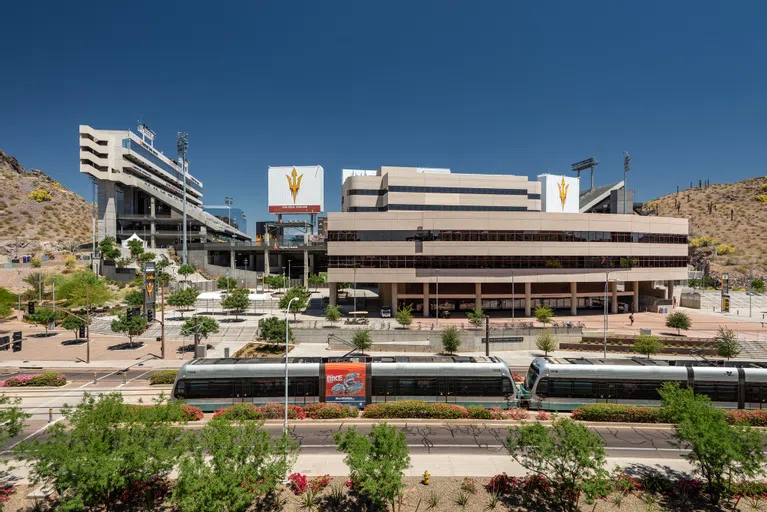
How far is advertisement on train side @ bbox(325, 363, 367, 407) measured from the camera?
963 inches

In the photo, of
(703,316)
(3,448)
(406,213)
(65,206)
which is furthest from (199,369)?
(65,206)

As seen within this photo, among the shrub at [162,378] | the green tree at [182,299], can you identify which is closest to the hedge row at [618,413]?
the shrub at [162,378]

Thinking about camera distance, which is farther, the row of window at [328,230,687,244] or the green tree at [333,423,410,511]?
the row of window at [328,230,687,244]

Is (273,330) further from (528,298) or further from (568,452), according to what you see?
(528,298)

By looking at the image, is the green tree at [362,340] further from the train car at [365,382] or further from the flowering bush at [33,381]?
the flowering bush at [33,381]

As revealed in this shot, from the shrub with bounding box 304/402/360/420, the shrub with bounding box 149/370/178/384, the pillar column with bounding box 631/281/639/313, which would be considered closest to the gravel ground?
the shrub with bounding box 304/402/360/420

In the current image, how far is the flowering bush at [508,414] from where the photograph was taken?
2350 cm

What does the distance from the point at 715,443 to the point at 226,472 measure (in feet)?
58.6

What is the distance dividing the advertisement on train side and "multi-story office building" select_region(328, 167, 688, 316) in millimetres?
31851

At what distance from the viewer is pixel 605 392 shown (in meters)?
24.4

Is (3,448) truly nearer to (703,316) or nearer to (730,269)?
(703,316)

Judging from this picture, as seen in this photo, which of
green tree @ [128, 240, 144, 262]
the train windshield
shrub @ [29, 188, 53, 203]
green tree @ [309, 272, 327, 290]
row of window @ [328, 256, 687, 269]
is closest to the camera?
the train windshield

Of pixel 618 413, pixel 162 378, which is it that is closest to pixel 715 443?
pixel 618 413

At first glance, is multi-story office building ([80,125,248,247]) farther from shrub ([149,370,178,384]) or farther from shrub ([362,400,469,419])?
shrub ([362,400,469,419])
